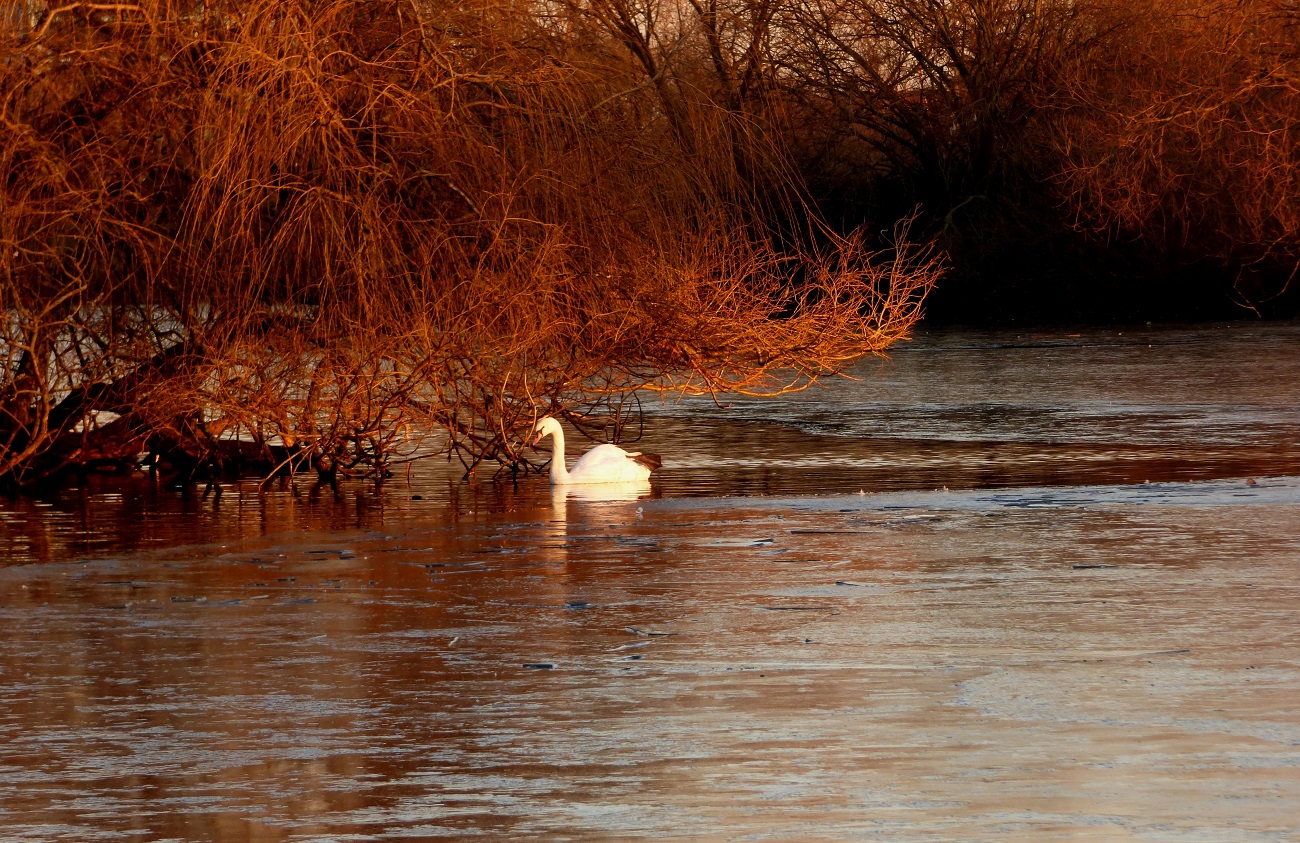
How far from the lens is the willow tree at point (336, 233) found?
15891 mm

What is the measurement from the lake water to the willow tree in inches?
33.4

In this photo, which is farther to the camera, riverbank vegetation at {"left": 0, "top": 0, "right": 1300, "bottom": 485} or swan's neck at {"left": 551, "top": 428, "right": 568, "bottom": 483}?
swan's neck at {"left": 551, "top": 428, "right": 568, "bottom": 483}

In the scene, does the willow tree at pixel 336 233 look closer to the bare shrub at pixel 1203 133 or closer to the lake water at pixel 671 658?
the lake water at pixel 671 658

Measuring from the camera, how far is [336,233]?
15914 mm

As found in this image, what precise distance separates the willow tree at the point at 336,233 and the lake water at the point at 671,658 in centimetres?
85

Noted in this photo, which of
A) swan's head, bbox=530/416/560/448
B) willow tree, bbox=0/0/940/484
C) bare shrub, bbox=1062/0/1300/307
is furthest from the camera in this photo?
bare shrub, bbox=1062/0/1300/307

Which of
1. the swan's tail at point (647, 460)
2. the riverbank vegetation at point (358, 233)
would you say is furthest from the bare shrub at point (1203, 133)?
the swan's tail at point (647, 460)

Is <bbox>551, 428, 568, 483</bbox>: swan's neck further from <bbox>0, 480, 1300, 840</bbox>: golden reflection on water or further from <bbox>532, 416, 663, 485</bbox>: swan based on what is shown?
<bbox>0, 480, 1300, 840</bbox>: golden reflection on water

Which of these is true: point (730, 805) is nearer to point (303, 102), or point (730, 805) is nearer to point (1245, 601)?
point (1245, 601)

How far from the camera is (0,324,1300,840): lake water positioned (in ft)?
20.6

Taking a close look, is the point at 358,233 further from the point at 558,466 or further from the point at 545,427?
the point at 558,466

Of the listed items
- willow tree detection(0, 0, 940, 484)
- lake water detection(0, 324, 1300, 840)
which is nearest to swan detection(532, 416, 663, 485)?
lake water detection(0, 324, 1300, 840)

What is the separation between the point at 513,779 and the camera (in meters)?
6.62

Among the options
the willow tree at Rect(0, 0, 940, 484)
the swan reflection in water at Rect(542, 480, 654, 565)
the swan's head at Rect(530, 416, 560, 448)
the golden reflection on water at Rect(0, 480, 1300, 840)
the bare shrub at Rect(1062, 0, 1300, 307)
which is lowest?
the golden reflection on water at Rect(0, 480, 1300, 840)
